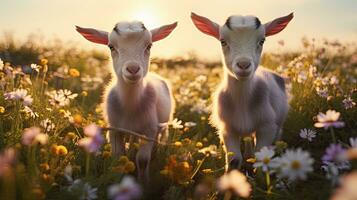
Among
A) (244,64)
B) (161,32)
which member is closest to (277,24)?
(244,64)

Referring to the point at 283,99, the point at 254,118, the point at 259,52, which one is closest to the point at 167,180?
the point at 254,118

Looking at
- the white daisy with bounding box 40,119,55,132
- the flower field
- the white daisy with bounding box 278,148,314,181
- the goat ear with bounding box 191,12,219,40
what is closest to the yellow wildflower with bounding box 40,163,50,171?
the flower field

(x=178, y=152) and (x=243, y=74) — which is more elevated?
(x=243, y=74)

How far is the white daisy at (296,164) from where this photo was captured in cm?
249

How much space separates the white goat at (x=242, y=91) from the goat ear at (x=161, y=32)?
0.26 metres

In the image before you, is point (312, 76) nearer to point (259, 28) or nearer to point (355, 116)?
point (355, 116)

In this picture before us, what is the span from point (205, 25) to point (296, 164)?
315 cm

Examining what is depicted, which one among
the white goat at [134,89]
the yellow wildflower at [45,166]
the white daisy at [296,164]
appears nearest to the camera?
the white daisy at [296,164]

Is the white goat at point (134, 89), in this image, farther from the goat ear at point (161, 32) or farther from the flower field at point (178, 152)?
the flower field at point (178, 152)

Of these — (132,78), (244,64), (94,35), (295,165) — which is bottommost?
(295,165)

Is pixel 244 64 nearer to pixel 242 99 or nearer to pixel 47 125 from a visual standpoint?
pixel 242 99

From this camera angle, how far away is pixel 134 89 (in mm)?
5199

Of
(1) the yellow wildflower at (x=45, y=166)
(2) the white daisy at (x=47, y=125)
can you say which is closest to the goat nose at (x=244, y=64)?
(2) the white daisy at (x=47, y=125)

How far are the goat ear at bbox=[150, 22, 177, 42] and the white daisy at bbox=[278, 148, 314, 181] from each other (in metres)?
3.11
